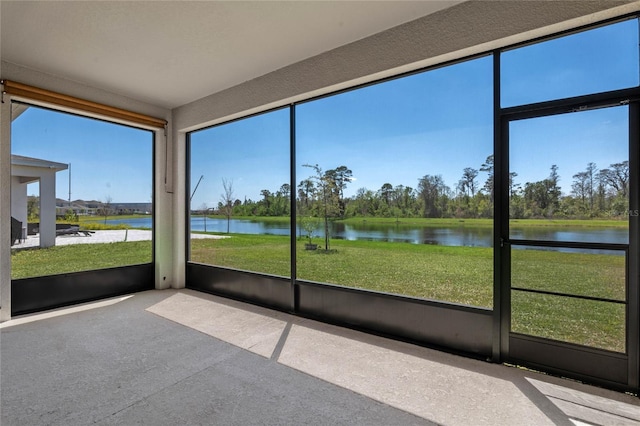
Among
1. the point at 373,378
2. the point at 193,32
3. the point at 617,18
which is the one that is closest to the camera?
the point at 617,18

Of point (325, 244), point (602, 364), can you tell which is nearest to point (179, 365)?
point (325, 244)

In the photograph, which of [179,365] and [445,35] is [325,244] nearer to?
[179,365]

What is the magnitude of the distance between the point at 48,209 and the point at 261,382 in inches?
160

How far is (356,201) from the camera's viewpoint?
4602mm

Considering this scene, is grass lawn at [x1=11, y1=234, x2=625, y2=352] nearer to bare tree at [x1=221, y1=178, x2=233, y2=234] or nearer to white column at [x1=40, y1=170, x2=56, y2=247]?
white column at [x1=40, y1=170, x2=56, y2=247]

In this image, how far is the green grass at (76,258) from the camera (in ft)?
12.6

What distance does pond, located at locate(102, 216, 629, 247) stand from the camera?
229cm

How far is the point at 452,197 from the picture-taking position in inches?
160

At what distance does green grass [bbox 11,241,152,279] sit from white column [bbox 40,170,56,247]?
0.14 m

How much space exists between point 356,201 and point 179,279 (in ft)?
10.8

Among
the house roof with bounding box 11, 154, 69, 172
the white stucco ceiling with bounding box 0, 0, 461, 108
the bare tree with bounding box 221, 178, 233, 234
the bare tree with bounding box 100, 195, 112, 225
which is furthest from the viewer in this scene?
the bare tree with bounding box 221, 178, 233, 234

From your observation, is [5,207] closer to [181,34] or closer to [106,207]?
[106,207]

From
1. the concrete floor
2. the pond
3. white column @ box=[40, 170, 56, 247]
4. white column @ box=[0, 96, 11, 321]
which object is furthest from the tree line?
white column @ box=[0, 96, 11, 321]

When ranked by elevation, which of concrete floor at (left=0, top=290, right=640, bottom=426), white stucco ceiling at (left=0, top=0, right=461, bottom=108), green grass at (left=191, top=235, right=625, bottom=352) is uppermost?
white stucco ceiling at (left=0, top=0, right=461, bottom=108)
